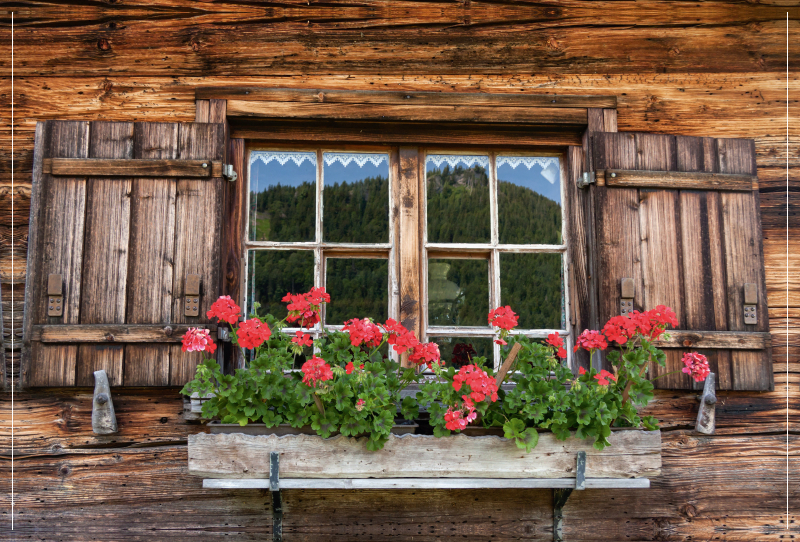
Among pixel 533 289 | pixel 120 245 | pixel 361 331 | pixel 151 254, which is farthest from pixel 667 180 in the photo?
pixel 120 245

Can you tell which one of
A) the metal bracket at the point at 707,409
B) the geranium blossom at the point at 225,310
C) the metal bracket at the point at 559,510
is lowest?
the metal bracket at the point at 559,510

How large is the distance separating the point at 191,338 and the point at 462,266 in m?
1.20

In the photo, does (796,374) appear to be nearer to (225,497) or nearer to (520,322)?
(520,322)

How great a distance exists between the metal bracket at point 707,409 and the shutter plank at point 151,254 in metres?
2.06

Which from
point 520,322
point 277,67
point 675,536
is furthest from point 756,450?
point 277,67

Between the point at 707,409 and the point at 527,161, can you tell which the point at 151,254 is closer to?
the point at 527,161

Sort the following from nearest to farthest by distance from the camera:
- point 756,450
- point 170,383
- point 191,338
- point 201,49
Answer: point 191,338 < point 170,383 < point 756,450 < point 201,49

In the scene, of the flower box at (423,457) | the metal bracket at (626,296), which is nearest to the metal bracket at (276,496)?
the flower box at (423,457)

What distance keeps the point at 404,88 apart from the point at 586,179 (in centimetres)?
87

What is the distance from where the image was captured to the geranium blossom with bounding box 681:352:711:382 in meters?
2.20

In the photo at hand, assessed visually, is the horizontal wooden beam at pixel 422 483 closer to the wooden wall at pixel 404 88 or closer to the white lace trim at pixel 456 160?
the wooden wall at pixel 404 88

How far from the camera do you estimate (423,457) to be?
2080 millimetres

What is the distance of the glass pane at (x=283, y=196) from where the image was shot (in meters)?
2.70

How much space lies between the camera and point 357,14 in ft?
8.91
